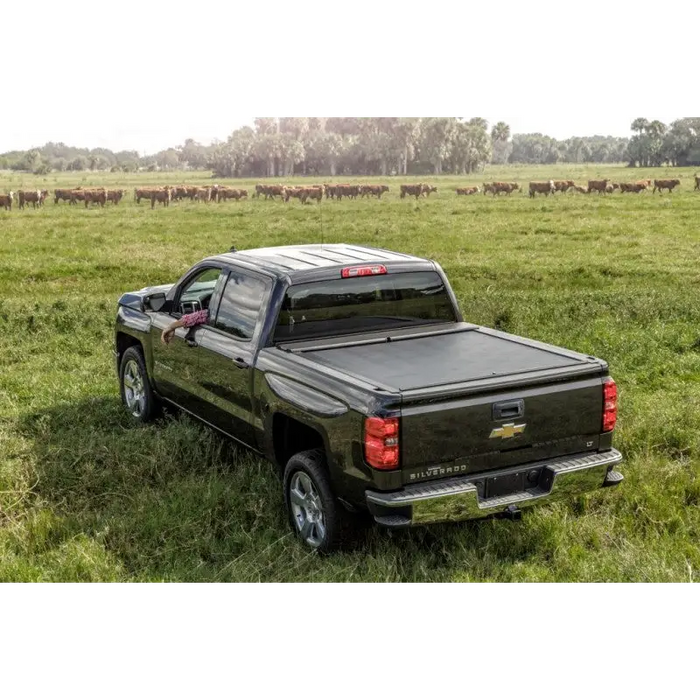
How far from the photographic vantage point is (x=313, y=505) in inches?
244

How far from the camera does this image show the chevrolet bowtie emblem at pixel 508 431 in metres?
5.73

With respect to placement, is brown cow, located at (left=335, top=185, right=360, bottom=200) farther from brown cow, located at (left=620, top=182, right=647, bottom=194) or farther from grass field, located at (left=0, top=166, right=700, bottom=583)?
grass field, located at (left=0, top=166, right=700, bottom=583)

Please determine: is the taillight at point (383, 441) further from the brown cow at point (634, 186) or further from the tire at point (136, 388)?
the brown cow at point (634, 186)

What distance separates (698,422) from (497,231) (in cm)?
1973

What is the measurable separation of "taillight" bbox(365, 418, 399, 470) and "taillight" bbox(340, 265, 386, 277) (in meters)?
1.97

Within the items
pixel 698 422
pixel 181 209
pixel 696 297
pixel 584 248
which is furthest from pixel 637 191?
pixel 698 422

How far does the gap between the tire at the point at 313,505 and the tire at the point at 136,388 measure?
9.20ft

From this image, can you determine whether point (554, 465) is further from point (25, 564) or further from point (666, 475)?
point (25, 564)

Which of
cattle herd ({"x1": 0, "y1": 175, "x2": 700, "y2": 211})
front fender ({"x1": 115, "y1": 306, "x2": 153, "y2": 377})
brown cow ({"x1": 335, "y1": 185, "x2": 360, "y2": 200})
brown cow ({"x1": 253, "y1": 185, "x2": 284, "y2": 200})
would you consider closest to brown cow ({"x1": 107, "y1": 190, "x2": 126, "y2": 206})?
cattle herd ({"x1": 0, "y1": 175, "x2": 700, "y2": 211})

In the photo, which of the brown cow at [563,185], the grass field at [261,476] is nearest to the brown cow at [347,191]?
the brown cow at [563,185]

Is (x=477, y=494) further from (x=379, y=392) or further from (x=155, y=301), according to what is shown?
(x=155, y=301)

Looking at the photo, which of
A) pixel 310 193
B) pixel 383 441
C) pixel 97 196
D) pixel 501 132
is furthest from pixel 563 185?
pixel 501 132

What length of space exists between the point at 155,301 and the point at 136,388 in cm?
113

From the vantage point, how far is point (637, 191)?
51156 millimetres
